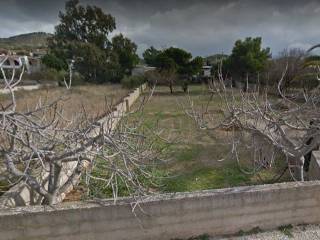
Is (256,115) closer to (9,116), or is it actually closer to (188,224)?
(188,224)

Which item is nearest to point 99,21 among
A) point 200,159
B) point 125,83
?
point 125,83

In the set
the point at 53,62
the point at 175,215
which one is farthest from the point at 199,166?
the point at 53,62

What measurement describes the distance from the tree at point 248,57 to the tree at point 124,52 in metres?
15.3

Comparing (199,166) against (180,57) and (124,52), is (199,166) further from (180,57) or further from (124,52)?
(124,52)

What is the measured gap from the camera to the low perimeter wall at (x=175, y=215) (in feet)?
9.11

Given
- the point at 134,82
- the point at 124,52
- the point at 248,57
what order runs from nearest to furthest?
the point at 248,57 → the point at 134,82 → the point at 124,52

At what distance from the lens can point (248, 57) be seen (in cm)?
2120

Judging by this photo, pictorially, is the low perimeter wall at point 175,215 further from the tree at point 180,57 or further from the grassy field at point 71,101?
the tree at point 180,57

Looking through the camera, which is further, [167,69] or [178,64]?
[178,64]

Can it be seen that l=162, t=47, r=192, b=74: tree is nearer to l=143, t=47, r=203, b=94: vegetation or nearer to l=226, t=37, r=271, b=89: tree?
l=143, t=47, r=203, b=94: vegetation

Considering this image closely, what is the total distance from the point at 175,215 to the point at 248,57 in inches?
805

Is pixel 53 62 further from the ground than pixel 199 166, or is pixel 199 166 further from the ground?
pixel 53 62

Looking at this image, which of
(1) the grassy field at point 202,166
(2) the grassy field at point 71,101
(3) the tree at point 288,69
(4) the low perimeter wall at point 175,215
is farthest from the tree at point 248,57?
(4) the low perimeter wall at point 175,215

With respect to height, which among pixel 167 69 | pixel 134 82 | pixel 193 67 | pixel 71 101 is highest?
pixel 193 67
